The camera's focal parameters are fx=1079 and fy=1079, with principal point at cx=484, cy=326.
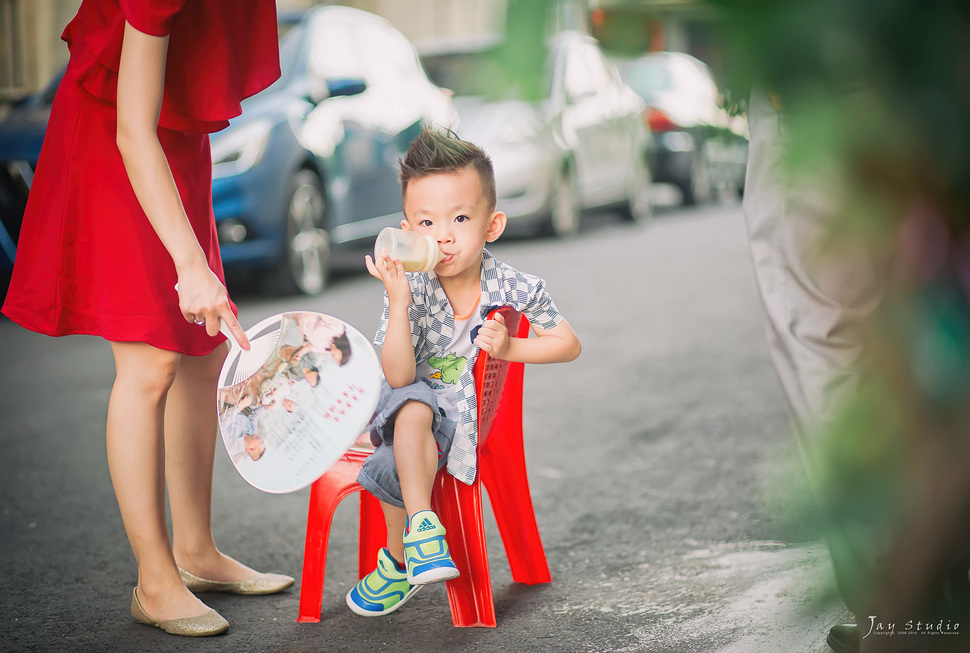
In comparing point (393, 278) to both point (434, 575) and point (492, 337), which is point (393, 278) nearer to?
point (492, 337)

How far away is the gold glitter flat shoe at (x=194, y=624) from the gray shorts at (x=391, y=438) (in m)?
0.46

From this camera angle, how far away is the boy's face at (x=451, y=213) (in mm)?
2365

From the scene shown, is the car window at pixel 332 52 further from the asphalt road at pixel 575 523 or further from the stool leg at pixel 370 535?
the stool leg at pixel 370 535

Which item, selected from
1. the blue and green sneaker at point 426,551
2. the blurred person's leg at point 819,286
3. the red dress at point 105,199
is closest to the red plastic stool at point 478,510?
the blue and green sneaker at point 426,551

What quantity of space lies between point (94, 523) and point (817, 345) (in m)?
2.34

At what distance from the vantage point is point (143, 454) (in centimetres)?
240

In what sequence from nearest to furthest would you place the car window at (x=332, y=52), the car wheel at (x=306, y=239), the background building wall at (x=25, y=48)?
the car window at (x=332, y=52)
the car wheel at (x=306, y=239)
the background building wall at (x=25, y=48)

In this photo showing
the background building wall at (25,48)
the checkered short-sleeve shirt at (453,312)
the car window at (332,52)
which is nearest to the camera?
the checkered short-sleeve shirt at (453,312)

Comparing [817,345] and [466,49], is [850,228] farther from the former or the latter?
[817,345]

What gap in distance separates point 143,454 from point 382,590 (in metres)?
0.62

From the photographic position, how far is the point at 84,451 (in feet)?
13.5

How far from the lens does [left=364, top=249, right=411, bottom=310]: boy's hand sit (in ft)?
7.39

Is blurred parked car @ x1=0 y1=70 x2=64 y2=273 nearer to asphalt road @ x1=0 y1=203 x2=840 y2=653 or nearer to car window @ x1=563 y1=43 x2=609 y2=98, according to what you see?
asphalt road @ x1=0 y1=203 x2=840 y2=653

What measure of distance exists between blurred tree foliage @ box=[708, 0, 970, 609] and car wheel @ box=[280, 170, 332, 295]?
5.94 m
